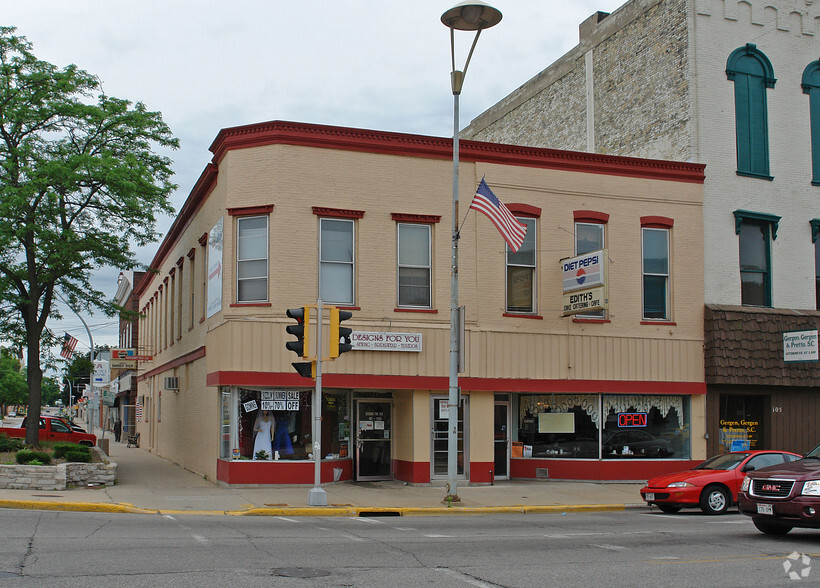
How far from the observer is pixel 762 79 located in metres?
25.2

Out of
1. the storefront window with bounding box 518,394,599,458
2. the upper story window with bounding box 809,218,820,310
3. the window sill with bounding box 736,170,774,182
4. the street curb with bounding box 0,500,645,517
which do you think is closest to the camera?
the street curb with bounding box 0,500,645,517

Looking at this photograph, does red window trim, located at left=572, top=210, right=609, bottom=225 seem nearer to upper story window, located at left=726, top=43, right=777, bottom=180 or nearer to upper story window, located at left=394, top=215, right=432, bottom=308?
upper story window, located at left=394, top=215, right=432, bottom=308

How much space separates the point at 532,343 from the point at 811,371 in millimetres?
8407

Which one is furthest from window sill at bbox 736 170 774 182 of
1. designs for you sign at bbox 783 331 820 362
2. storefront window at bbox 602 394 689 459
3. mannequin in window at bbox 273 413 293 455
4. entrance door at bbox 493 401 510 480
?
mannequin in window at bbox 273 413 293 455

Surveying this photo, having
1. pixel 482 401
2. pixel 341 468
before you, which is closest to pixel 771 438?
pixel 482 401

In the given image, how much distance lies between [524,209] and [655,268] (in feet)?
13.7

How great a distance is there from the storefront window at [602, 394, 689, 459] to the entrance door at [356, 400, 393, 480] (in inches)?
224

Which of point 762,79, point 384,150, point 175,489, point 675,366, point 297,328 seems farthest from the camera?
point 762,79

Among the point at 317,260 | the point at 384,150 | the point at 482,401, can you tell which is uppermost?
the point at 384,150

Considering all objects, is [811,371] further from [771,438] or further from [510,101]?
[510,101]

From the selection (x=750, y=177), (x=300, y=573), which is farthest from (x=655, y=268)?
(x=300, y=573)

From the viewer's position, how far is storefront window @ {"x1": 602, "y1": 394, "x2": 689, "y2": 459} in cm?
2294

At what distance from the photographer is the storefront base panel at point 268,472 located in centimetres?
1972

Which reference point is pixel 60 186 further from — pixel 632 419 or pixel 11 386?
pixel 11 386
